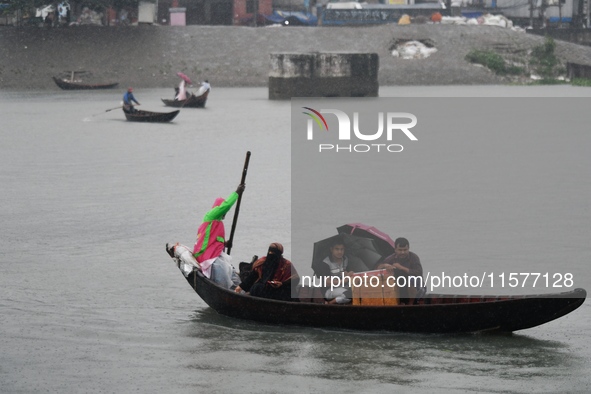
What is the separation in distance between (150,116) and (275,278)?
3046 centimetres

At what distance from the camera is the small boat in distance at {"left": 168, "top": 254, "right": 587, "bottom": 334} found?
12.7 metres

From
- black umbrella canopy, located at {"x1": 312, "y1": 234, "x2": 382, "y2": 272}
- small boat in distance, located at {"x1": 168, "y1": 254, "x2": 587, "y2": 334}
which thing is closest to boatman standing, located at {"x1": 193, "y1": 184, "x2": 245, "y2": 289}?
small boat in distance, located at {"x1": 168, "y1": 254, "x2": 587, "y2": 334}

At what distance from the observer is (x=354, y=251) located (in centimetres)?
1398

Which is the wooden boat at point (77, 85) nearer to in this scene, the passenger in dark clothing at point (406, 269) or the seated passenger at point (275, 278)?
the seated passenger at point (275, 278)

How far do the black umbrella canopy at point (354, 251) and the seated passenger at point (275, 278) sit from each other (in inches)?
18.3

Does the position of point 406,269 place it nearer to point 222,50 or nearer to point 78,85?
point 78,85

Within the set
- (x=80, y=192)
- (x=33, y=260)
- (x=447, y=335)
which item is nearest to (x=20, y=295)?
(x=33, y=260)

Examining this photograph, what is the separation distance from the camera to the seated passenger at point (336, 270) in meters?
13.2

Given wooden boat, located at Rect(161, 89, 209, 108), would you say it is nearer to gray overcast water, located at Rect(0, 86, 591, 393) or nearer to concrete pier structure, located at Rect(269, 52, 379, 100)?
concrete pier structure, located at Rect(269, 52, 379, 100)

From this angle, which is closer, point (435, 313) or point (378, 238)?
point (435, 313)

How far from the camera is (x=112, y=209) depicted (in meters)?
23.6

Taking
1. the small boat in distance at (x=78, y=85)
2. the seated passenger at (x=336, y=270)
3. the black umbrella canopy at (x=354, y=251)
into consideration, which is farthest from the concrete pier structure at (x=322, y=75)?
the seated passenger at (x=336, y=270)

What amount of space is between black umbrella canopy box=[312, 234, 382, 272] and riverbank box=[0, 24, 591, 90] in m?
50.9

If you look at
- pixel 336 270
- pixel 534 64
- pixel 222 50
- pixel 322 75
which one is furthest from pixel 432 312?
pixel 534 64
